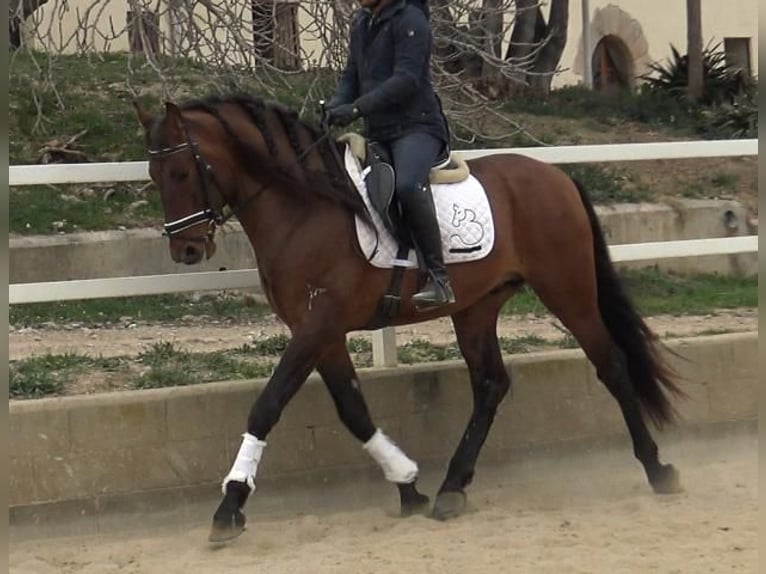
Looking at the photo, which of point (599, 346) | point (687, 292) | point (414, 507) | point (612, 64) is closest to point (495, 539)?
point (414, 507)

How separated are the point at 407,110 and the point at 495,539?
2024 millimetres

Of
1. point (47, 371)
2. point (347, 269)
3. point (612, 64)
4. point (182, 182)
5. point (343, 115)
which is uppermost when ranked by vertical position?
point (612, 64)

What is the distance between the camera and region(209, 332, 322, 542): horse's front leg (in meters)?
5.64

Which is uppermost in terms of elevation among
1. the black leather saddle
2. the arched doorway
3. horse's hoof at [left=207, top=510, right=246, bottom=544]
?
the arched doorway

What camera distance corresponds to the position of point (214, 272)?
680 centimetres

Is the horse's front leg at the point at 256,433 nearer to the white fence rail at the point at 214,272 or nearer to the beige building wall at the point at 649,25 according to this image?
the white fence rail at the point at 214,272

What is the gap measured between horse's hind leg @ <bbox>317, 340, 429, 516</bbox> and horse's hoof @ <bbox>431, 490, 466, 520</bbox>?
20cm

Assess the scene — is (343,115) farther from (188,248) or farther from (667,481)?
(667,481)

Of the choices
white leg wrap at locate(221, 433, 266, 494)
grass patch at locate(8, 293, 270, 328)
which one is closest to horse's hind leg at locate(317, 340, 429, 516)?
white leg wrap at locate(221, 433, 266, 494)

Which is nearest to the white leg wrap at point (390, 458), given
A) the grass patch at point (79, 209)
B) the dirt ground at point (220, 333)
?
the dirt ground at point (220, 333)

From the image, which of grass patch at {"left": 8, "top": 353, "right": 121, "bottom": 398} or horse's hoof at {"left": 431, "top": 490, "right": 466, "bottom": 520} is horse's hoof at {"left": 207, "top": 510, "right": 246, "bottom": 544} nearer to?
horse's hoof at {"left": 431, "top": 490, "right": 466, "bottom": 520}

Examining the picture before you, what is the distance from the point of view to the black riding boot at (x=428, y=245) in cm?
597

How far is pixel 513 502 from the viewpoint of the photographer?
6.68 meters

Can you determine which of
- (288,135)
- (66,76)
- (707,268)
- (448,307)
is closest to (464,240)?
(448,307)
